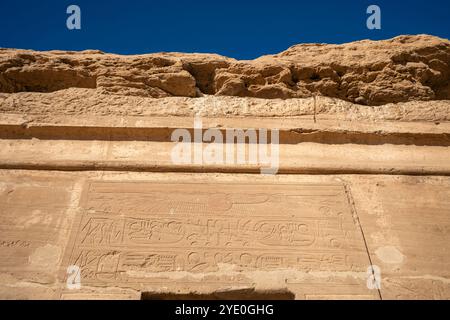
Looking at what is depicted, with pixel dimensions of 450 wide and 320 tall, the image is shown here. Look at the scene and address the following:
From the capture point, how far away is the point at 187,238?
11.6ft

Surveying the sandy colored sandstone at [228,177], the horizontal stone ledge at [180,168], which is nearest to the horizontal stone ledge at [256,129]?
the sandy colored sandstone at [228,177]

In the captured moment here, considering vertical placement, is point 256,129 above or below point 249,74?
below

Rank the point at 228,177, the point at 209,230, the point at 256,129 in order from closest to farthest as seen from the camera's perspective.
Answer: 1. the point at 209,230
2. the point at 228,177
3. the point at 256,129

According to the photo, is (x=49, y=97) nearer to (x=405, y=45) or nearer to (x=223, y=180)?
(x=223, y=180)

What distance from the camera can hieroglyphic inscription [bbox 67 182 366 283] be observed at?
339 centimetres

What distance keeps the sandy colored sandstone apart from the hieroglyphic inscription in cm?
1

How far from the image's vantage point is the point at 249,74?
4594mm

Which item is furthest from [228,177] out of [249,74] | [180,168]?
[249,74]

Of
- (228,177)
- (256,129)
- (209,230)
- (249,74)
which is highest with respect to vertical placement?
(249,74)

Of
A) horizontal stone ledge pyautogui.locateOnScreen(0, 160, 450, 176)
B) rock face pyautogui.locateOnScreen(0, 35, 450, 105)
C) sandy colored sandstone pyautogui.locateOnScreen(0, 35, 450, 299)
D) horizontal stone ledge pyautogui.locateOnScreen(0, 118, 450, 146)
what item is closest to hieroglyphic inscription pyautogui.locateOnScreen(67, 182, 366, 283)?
sandy colored sandstone pyautogui.locateOnScreen(0, 35, 450, 299)

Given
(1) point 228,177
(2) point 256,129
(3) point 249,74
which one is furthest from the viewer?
(3) point 249,74

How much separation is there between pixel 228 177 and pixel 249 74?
1.13 meters

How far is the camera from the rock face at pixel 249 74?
4500 millimetres

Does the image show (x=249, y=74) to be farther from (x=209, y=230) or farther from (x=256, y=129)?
(x=209, y=230)
